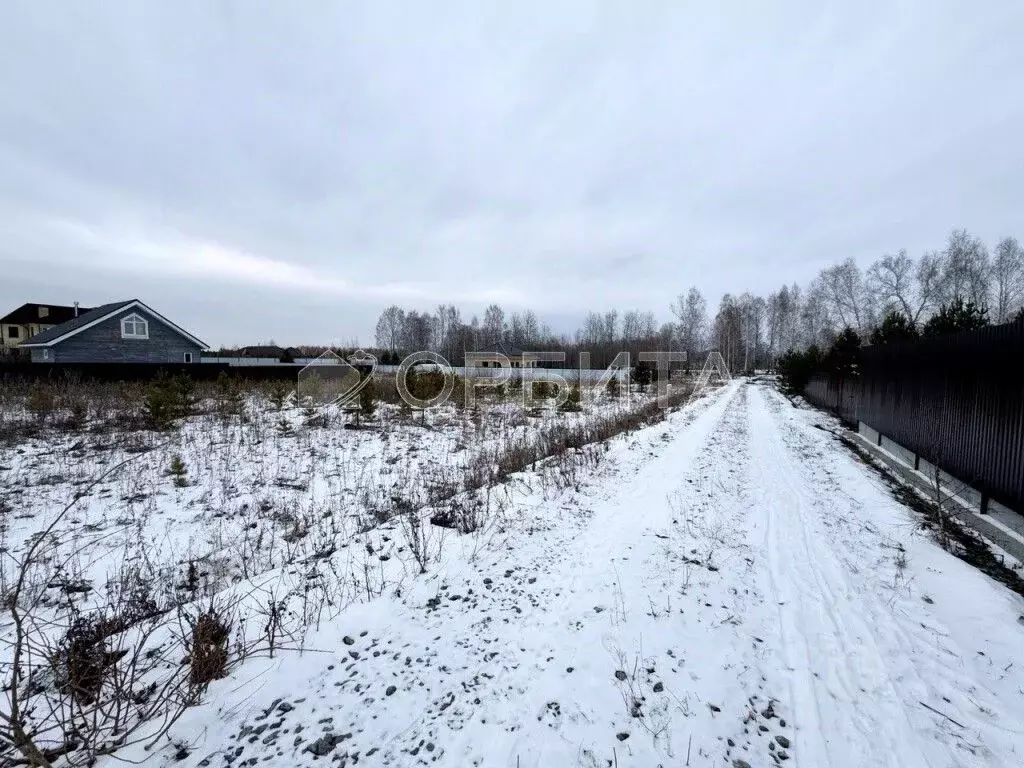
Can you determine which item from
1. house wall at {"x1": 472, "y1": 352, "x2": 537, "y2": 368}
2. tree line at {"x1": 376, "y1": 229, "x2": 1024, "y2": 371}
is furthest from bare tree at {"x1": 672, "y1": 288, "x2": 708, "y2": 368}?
house wall at {"x1": 472, "y1": 352, "x2": 537, "y2": 368}

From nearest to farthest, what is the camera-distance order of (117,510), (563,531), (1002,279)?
(563,531)
(117,510)
(1002,279)

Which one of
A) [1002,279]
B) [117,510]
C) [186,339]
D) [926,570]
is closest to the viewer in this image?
[926,570]

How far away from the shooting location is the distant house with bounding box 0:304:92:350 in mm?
47500

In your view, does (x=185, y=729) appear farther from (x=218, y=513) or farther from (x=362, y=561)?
(x=218, y=513)

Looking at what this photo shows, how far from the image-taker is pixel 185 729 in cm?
232

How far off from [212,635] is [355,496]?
401cm

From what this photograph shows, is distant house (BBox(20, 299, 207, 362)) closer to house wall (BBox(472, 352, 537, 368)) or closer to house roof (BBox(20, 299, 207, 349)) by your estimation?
house roof (BBox(20, 299, 207, 349))

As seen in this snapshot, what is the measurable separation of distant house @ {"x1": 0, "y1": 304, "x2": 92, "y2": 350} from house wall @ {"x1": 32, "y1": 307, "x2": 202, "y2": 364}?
36234 millimetres

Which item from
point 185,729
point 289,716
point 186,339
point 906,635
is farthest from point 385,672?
point 186,339

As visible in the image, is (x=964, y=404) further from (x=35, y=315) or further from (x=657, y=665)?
(x=35, y=315)

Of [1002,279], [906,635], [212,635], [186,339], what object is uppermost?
[1002,279]

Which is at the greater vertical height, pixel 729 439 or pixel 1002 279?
pixel 1002 279

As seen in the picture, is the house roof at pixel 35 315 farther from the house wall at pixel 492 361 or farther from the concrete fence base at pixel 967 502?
the concrete fence base at pixel 967 502

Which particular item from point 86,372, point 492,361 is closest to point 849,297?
point 492,361
